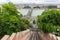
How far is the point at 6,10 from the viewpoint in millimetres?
2119

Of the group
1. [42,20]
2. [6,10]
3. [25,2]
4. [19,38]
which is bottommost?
[19,38]

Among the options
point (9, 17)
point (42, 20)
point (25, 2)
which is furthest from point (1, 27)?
point (25, 2)

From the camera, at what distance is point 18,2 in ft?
14.7

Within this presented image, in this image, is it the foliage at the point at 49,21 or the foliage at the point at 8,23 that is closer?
the foliage at the point at 49,21

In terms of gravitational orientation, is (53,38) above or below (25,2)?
below

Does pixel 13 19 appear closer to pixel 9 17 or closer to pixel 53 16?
pixel 9 17

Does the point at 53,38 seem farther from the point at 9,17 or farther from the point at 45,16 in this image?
the point at 9,17

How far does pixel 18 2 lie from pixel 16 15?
2.35 m

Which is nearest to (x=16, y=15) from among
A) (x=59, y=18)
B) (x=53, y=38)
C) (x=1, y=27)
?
(x=1, y=27)

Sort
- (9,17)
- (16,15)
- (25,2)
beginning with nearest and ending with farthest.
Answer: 1. (9,17)
2. (16,15)
3. (25,2)

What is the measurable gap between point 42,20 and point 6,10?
1.72ft

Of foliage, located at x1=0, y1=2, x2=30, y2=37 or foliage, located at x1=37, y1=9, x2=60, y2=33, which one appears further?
foliage, located at x1=0, y1=2, x2=30, y2=37

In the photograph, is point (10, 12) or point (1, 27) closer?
point (1, 27)

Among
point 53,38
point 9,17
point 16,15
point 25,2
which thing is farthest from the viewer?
point 25,2
